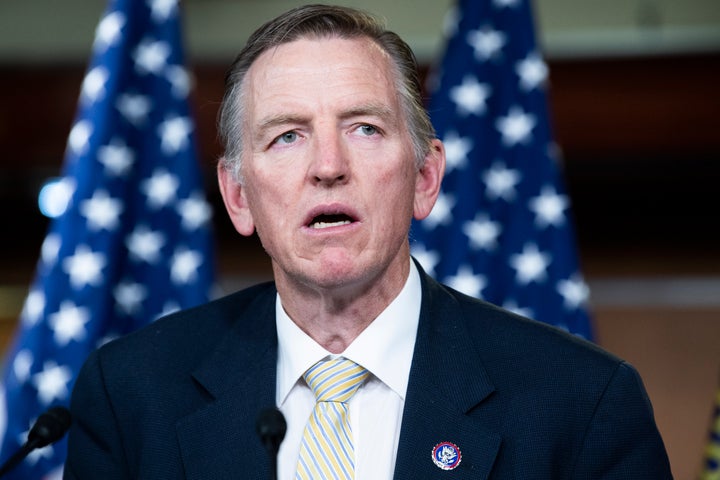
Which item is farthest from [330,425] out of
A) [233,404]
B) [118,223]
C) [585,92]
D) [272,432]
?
[585,92]

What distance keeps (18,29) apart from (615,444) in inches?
317

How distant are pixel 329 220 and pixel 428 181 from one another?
0.29 meters

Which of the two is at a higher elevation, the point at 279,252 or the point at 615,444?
the point at 279,252

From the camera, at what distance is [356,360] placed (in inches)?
65.1

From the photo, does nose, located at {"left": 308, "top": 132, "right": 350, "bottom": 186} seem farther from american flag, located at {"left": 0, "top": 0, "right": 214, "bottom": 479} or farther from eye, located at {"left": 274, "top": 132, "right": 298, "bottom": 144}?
american flag, located at {"left": 0, "top": 0, "right": 214, "bottom": 479}

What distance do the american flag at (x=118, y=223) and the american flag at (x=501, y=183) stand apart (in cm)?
70

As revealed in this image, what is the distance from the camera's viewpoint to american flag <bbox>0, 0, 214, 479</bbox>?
2482 mm

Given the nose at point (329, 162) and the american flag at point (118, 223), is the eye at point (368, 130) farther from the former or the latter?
the american flag at point (118, 223)

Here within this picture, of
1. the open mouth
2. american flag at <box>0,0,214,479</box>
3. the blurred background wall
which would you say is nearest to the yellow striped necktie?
the open mouth

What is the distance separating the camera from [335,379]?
1651 millimetres

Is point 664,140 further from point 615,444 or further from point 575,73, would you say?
point 615,444

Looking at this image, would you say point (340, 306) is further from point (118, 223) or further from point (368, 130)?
point (118, 223)

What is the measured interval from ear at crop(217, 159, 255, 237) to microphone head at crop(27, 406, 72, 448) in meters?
0.50

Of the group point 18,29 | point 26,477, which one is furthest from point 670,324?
point 18,29
